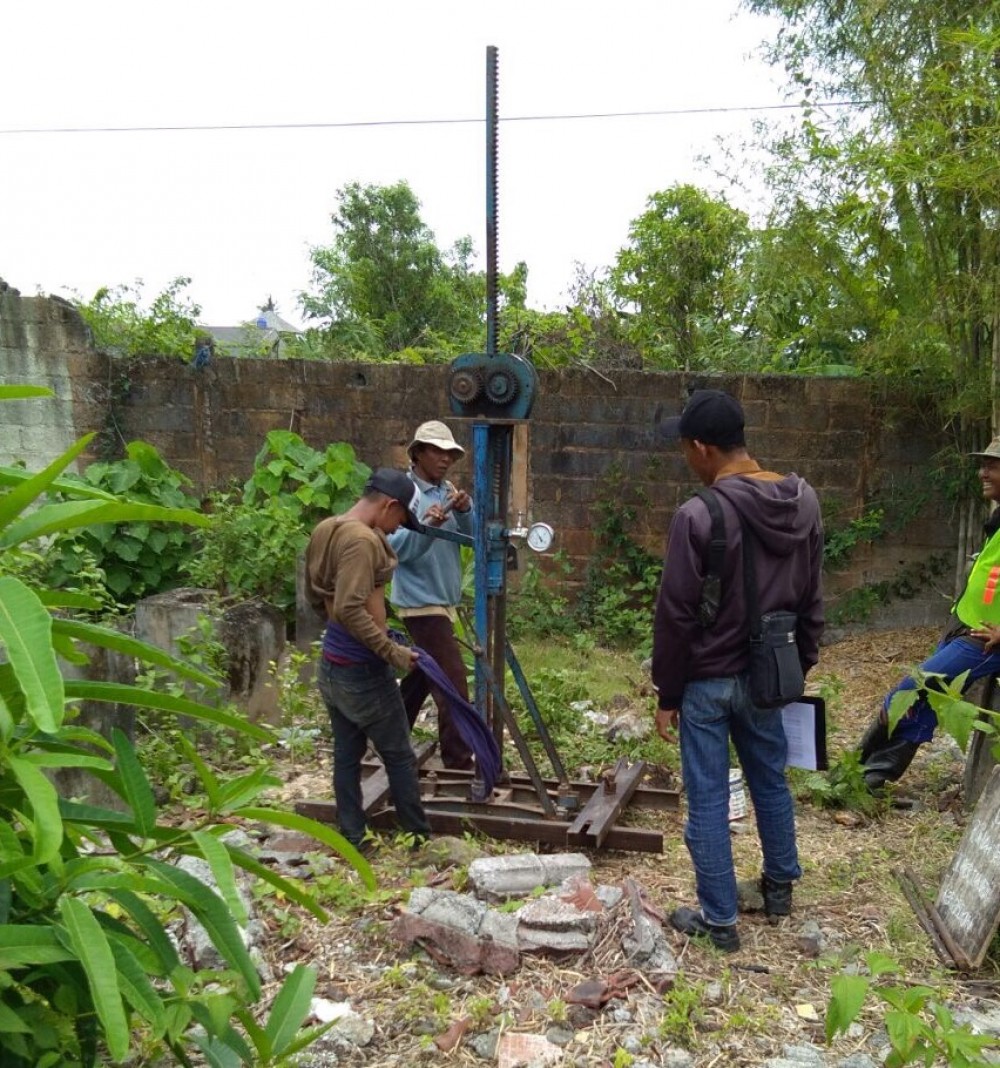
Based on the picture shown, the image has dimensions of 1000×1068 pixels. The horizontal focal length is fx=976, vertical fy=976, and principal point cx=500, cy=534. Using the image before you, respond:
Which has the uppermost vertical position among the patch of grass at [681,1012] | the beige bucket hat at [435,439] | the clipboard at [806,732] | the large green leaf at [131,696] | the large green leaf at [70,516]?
the large green leaf at [70,516]

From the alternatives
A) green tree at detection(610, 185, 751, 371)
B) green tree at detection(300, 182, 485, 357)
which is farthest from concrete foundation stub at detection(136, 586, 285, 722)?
green tree at detection(300, 182, 485, 357)

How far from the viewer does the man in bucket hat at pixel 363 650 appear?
12.8 ft

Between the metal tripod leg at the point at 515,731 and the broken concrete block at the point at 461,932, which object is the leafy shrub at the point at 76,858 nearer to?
the broken concrete block at the point at 461,932

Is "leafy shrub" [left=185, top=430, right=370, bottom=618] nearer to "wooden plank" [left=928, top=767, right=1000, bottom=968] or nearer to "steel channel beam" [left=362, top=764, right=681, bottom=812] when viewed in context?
"steel channel beam" [left=362, top=764, right=681, bottom=812]

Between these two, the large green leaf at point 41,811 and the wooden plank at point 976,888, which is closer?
the large green leaf at point 41,811

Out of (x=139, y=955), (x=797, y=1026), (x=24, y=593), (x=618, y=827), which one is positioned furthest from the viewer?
(x=618, y=827)

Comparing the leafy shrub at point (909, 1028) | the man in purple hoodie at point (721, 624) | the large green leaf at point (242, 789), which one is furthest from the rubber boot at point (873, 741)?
the large green leaf at point (242, 789)

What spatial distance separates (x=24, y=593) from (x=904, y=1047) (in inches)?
82.3

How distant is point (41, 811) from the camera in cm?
136

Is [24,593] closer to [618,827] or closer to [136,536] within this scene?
[618,827]

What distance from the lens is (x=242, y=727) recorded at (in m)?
1.90

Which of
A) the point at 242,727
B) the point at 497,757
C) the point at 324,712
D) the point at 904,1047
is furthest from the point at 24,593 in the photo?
the point at 324,712

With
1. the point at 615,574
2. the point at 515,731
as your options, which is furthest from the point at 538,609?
the point at 515,731

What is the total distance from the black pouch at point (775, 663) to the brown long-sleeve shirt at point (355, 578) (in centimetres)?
140
